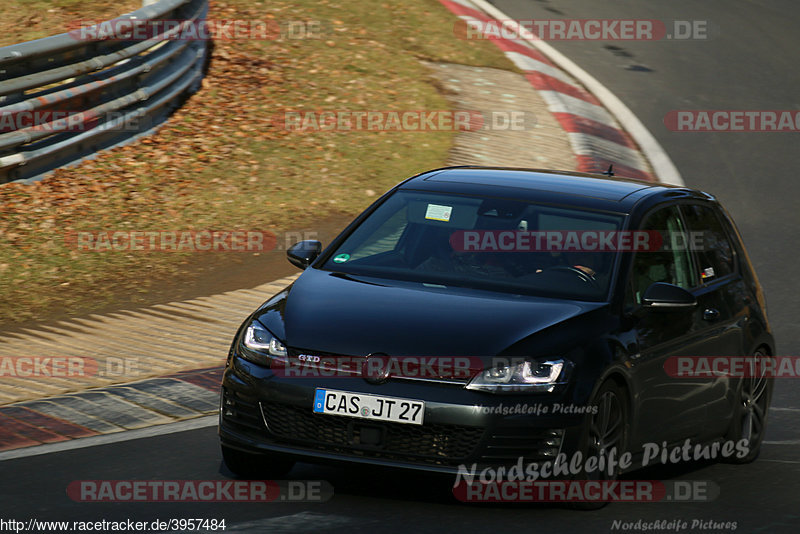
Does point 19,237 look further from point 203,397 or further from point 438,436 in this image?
point 438,436

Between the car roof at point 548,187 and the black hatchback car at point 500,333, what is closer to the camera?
the black hatchback car at point 500,333

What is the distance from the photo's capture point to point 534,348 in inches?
231

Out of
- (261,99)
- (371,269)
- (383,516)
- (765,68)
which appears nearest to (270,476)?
(383,516)

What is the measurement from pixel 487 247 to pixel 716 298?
145cm

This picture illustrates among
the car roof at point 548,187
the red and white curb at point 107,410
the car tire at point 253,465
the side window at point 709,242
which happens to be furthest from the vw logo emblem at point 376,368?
the side window at point 709,242

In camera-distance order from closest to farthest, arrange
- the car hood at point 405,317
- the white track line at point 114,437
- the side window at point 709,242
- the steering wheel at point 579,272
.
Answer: the car hood at point 405,317, the steering wheel at point 579,272, the white track line at point 114,437, the side window at point 709,242

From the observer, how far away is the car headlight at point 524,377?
5715 millimetres

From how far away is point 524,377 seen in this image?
5.77m

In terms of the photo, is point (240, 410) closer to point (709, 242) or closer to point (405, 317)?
point (405, 317)

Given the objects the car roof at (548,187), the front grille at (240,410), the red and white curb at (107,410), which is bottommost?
the red and white curb at (107,410)

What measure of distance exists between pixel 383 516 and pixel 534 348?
1.01 meters

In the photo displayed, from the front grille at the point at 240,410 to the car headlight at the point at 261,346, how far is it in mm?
186

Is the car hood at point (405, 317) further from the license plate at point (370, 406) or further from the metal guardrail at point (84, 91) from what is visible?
the metal guardrail at point (84, 91)

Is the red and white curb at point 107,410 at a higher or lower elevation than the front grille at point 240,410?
lower
